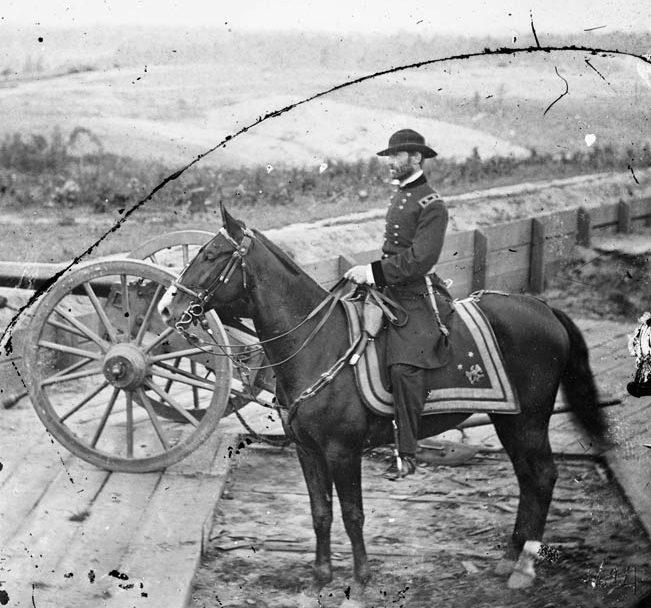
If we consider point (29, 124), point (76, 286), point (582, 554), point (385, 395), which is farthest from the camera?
point (29, 124)

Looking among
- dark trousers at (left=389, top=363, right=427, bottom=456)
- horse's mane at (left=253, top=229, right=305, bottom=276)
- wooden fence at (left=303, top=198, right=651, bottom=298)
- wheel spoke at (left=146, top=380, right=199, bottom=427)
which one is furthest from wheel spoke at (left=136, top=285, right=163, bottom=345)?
dark trousers at (left=389, top=363, right=427, bottom=456)

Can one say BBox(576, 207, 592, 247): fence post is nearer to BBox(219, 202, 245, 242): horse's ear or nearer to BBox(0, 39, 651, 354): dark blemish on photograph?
BBox(0, 39, 651, 354): dark blemish on photograph

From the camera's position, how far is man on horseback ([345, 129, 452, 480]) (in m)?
5.39

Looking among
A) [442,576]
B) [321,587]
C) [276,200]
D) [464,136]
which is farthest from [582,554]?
[276,200]

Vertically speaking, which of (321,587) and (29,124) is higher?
(29,124)

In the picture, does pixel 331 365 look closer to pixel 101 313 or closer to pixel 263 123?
pixel 101 313

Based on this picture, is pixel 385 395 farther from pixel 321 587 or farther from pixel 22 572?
pixel 22 572

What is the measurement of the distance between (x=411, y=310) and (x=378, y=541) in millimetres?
1399

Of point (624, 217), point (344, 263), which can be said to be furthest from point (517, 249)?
point (344, 263)

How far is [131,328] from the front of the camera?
271 inches

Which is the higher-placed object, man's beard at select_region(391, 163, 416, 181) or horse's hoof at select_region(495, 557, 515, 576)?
man's beard at select_region(391, 163, 416, 181)

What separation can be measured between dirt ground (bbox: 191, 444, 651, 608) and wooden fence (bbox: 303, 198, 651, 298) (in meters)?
1.25

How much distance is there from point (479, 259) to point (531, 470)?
185cm

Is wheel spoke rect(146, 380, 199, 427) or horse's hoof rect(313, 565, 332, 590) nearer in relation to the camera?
horse's hoof rect(313, 565, 332, 590)
